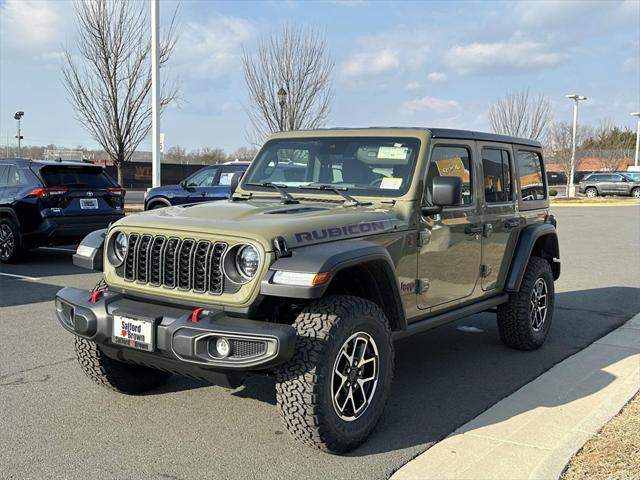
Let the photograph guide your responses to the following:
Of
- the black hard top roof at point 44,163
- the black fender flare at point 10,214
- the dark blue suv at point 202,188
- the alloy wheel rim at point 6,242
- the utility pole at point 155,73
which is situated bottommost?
the alloy wheel rim at point 6,242

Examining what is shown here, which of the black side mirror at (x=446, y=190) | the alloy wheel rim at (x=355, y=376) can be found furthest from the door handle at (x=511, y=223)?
the alloy wheel rim at (x=355, y=376)

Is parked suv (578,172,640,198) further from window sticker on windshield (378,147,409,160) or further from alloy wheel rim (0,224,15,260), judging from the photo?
window sticker on windshield (378,147,409,160)

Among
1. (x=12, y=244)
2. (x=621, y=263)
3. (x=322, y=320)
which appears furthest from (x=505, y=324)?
(x=12, y=244)

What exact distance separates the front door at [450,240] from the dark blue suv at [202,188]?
9375 millimetres

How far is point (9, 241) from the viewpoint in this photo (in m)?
10.5

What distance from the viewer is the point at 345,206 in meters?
4.45

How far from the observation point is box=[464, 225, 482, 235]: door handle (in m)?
5.02

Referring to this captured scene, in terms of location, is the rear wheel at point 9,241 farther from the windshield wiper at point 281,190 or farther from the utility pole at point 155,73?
the utility pole at point 155,73

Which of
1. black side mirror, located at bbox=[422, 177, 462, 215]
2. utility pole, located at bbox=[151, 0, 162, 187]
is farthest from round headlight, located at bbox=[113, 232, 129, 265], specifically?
utility pole, located at bbox=[151, 0, 162, 187]

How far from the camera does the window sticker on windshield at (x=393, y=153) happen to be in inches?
185

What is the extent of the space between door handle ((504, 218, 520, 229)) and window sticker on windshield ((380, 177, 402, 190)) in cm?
149

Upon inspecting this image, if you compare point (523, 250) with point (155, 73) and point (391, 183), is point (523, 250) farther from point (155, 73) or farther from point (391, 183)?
point (155, 73)

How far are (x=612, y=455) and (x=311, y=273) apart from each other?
1990 millimetres

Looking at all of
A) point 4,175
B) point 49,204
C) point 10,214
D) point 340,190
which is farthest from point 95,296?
point 4,175
